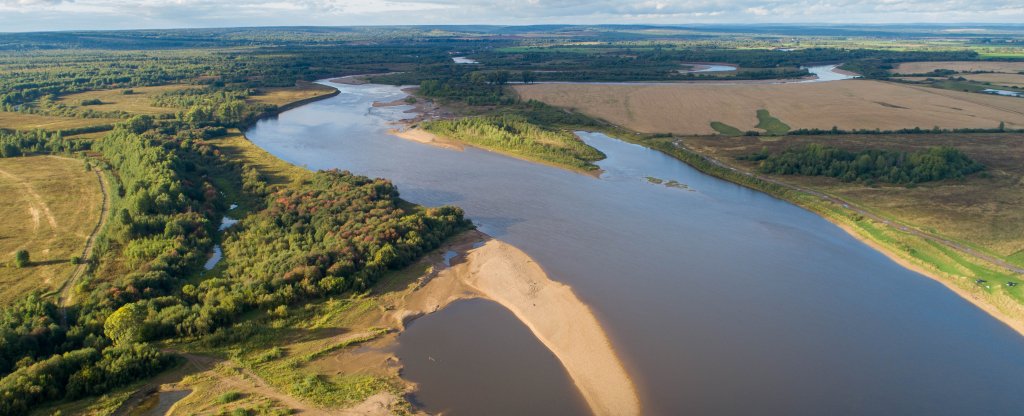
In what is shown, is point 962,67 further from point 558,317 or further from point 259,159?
point 259,159

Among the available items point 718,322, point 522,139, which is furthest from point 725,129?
point 718,322

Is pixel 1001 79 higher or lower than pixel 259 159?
higher

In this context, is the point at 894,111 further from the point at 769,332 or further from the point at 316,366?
the point at 316,366

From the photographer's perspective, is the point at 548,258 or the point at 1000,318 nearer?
the point at 1000,318

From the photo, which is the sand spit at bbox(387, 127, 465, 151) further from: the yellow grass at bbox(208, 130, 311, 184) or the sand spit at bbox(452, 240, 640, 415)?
the sand spit at bbox(452, 240, 640, 415)

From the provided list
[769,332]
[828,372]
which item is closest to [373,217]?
[769,332]

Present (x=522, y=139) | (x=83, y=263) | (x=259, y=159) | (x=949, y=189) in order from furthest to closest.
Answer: (x=522, y=139) → (x=259, y=159) → (x=949, y=189) → (x=83, y=263)
